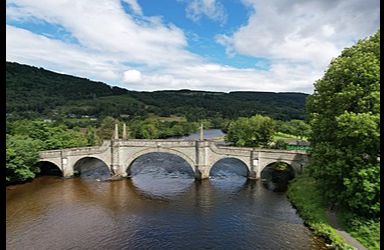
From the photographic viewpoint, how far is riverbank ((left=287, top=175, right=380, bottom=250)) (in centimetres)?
1964

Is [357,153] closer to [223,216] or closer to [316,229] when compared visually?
[316,229]

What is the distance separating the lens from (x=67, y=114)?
344 feet

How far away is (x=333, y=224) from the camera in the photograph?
74.8 ft

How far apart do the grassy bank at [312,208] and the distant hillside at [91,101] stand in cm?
8040

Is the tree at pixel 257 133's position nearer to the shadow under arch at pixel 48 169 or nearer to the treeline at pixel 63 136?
the treeline at pixel 63 136

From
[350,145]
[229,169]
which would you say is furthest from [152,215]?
[229,169]

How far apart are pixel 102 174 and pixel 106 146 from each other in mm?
4067

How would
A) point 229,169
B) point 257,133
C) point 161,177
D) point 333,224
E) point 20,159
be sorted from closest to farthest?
point 333,224 → point 20,159 → point 161,177 → point 229,169 → point 257,133

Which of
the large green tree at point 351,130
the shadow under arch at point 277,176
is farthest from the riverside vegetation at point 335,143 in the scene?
the shadow under arch at point 277,176

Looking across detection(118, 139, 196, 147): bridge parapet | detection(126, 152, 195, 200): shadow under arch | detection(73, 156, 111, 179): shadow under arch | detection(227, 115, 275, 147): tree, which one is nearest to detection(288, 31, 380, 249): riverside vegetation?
detection(126, 152, 195, 200): shadow under arch

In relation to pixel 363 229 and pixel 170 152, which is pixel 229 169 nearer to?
pixel 170 152

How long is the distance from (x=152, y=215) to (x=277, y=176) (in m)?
18.3

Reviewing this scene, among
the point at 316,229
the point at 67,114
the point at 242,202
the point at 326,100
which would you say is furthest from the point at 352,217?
the point at 67,114

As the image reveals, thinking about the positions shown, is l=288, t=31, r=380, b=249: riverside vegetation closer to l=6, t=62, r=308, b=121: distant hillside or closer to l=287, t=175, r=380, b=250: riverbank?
l=287, t=175, r=380, b=250: riverbank
